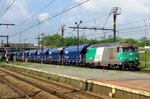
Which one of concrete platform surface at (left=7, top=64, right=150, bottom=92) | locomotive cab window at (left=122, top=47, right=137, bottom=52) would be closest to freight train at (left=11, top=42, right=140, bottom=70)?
locomotive cab window at (left=122, top=47, right=137, bottom=52)

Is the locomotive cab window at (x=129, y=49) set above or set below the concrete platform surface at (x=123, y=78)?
above

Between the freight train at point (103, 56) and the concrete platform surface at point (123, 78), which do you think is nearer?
the concrete platform surface at point (123, 78)

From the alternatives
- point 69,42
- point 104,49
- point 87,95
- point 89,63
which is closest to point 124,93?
point 87,95

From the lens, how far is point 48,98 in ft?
64.2

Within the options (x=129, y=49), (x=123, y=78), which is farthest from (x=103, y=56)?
(x=123, y=78)

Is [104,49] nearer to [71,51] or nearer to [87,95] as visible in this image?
[71,51]

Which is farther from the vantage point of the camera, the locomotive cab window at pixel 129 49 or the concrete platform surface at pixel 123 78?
the locomotive cab window at pixel 129 49

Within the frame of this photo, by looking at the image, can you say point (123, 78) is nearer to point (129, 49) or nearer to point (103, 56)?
point (129, 49)

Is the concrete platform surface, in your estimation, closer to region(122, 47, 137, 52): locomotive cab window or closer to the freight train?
the freight train

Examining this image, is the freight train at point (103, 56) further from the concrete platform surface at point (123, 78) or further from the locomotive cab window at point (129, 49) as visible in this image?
the concrete platform surface at point (123, 78)

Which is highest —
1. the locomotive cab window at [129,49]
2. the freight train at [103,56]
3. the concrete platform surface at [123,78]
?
the locomotive cab window at [129,49]

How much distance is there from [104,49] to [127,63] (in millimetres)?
4941

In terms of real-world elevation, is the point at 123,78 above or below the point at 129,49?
below

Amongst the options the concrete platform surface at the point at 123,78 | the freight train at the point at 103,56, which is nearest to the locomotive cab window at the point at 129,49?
the freight train at the point at 103,56
